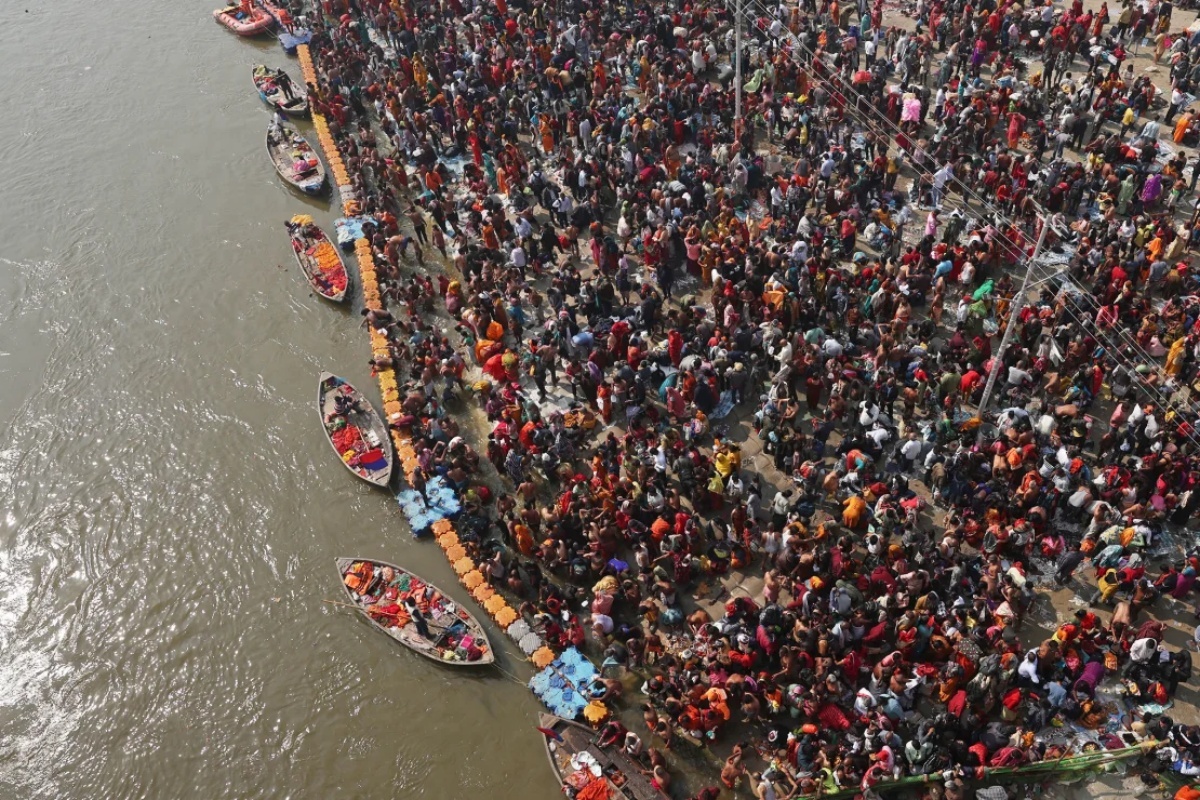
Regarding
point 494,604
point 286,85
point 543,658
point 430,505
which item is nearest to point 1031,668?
point 543,658

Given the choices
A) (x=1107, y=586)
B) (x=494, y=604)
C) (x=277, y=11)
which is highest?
(x=277, y=11)

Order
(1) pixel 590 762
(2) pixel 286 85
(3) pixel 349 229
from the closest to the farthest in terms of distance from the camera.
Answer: (1) pixel 590 762, (3) pixel 349 229, (2) pixel 286 85

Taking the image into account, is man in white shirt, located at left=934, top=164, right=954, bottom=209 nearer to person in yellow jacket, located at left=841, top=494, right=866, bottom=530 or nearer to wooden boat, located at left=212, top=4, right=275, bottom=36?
person in yellow jacket, located at left=841, top=494, right=866, bottom=530

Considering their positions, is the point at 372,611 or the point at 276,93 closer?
the point at 372,611

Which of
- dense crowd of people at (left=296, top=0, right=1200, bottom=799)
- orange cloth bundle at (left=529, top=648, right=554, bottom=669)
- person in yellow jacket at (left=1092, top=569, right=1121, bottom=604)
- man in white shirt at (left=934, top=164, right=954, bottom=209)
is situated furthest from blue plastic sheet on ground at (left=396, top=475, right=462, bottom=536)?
man in white shirt at (left=934, top=164, right=954, bottom=209)

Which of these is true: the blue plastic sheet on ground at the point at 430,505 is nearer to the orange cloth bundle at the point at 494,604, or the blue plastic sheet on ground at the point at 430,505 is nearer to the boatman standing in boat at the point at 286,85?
the orange cloth bundle at the point at 494,604

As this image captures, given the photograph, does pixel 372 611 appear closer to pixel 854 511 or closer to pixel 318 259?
pixel 854 511

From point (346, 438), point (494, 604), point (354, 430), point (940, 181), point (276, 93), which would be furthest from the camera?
point (276, 93)

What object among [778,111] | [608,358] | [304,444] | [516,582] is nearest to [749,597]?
[516,582]
